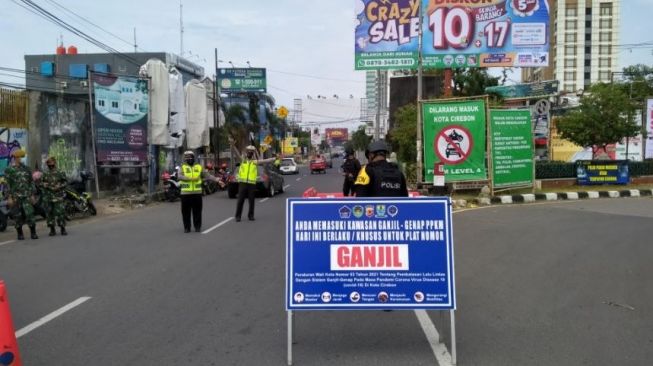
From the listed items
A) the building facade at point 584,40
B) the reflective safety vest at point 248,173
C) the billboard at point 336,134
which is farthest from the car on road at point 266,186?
the billboard at point 336,134

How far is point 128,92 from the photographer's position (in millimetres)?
21922

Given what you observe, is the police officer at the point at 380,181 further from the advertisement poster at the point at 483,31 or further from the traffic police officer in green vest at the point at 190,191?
the advertisement poster at the point at 483,31

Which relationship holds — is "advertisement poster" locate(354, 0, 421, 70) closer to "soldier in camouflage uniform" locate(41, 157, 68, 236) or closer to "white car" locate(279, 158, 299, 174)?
"soldier in camouflage uniform" locate(41, 157, 68, 236)

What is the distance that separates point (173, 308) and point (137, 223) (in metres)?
8.89

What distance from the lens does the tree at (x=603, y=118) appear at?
80.4 feet

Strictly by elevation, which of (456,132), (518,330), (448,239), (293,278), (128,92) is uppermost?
(128,92)

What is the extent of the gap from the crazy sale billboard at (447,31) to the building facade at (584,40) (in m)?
115

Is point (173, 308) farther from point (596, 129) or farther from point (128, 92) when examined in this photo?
point (596, 129)

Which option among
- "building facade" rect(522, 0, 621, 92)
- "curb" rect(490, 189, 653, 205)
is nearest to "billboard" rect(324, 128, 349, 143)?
"building facade" rect(522, 0, 621, 92)

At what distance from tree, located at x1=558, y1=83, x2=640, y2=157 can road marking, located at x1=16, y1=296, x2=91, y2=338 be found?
2274 cm

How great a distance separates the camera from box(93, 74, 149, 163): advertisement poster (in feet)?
68.5

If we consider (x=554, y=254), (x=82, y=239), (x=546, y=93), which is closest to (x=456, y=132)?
(x=554, y=254)

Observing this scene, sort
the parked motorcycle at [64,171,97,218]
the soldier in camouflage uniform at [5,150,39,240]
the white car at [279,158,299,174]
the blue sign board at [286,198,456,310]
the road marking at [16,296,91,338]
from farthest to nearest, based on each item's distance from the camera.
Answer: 1. the white car at [279,158,299,174]
2. the parked motorcycle at [64,171,97,218]
3. the soldier in camouflage uniform at [5,150,39,240]
4. the road marking at [16,296,91,338]
5. the blue sign board at [286,198,456,310]

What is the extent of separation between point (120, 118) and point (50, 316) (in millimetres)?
16435
